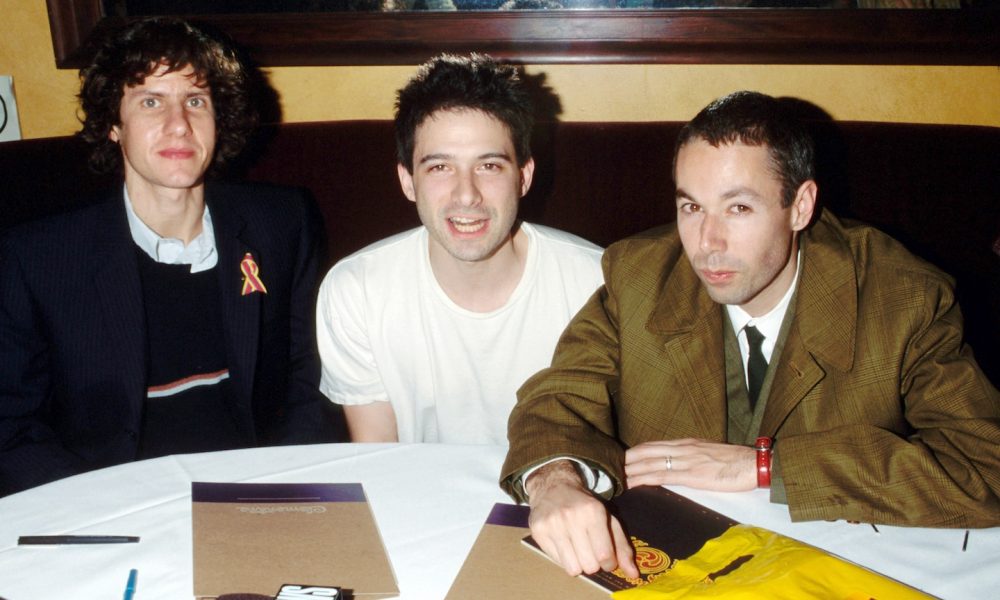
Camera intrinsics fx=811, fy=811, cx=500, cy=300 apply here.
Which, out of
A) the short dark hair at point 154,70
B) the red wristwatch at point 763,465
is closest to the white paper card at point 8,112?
the short dark hair at point 154,70

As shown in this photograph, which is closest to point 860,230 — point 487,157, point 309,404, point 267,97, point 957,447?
point 957,447

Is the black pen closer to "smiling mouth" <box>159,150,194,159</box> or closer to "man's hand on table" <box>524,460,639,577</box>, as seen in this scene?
"man's hand on table" <box>524,460,639,577</box>

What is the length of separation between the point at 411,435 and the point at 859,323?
1.08 m

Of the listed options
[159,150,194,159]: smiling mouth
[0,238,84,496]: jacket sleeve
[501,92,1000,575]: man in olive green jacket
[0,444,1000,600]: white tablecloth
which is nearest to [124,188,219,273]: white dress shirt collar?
[159,150,194,159]: smiling mouth

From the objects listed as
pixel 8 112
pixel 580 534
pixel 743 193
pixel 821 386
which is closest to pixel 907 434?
pixel 821 386

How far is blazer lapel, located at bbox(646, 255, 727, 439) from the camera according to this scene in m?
1.60

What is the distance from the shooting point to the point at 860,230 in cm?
163

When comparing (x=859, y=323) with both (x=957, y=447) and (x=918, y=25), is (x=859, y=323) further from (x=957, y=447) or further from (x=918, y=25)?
(x=918, y=25)

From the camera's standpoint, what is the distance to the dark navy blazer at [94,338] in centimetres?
188

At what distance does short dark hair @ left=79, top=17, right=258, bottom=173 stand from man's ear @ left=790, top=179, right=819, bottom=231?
152 centimetres

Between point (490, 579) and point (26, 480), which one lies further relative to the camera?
point (26, 480)

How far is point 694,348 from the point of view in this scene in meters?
1.63

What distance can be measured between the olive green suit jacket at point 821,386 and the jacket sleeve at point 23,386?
1.10m

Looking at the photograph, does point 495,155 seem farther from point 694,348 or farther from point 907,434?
point 907,434
